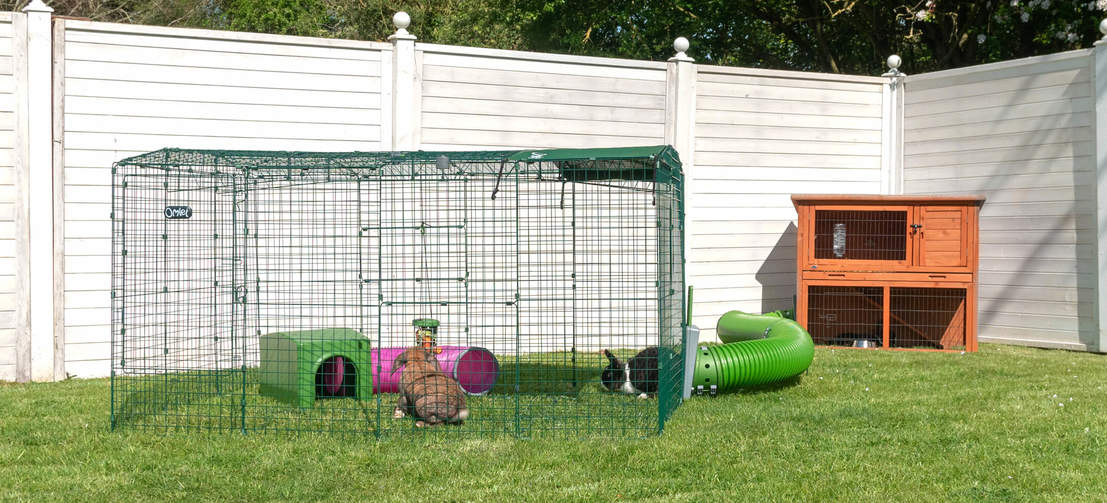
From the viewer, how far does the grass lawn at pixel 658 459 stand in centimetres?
428

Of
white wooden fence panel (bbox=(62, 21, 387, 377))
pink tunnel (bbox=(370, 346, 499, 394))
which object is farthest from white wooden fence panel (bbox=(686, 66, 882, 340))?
white wooden fence panel (bbox=(62, 21, 387, 377))

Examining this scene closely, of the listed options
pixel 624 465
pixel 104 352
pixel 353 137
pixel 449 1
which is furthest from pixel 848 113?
pixel 449 1

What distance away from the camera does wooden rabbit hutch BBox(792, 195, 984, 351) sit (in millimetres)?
8703

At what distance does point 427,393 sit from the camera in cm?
544

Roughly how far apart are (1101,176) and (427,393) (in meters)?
6.67

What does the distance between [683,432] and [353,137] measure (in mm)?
4136

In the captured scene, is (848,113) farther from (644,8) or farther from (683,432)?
(644,8)

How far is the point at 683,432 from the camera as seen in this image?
17.5 feet

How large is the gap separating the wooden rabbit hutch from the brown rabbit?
4.53 m

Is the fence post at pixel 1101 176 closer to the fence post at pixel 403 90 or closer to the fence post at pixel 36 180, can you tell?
the fence post at pixel 403 90

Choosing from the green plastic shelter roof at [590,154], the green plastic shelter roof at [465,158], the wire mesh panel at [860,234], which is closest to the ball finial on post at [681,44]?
the wire mesh panel at [860,234]

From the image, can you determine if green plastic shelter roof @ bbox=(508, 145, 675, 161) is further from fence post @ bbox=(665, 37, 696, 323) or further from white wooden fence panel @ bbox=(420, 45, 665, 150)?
fence post @ bbox=(665, 37, 696, 323)

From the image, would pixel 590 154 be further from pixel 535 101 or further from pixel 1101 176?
pixel 1101 176

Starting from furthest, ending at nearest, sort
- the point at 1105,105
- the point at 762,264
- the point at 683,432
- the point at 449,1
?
the point at 449,1 < the point at 762,264 < the point at 1105,105 < the point at 683,432
